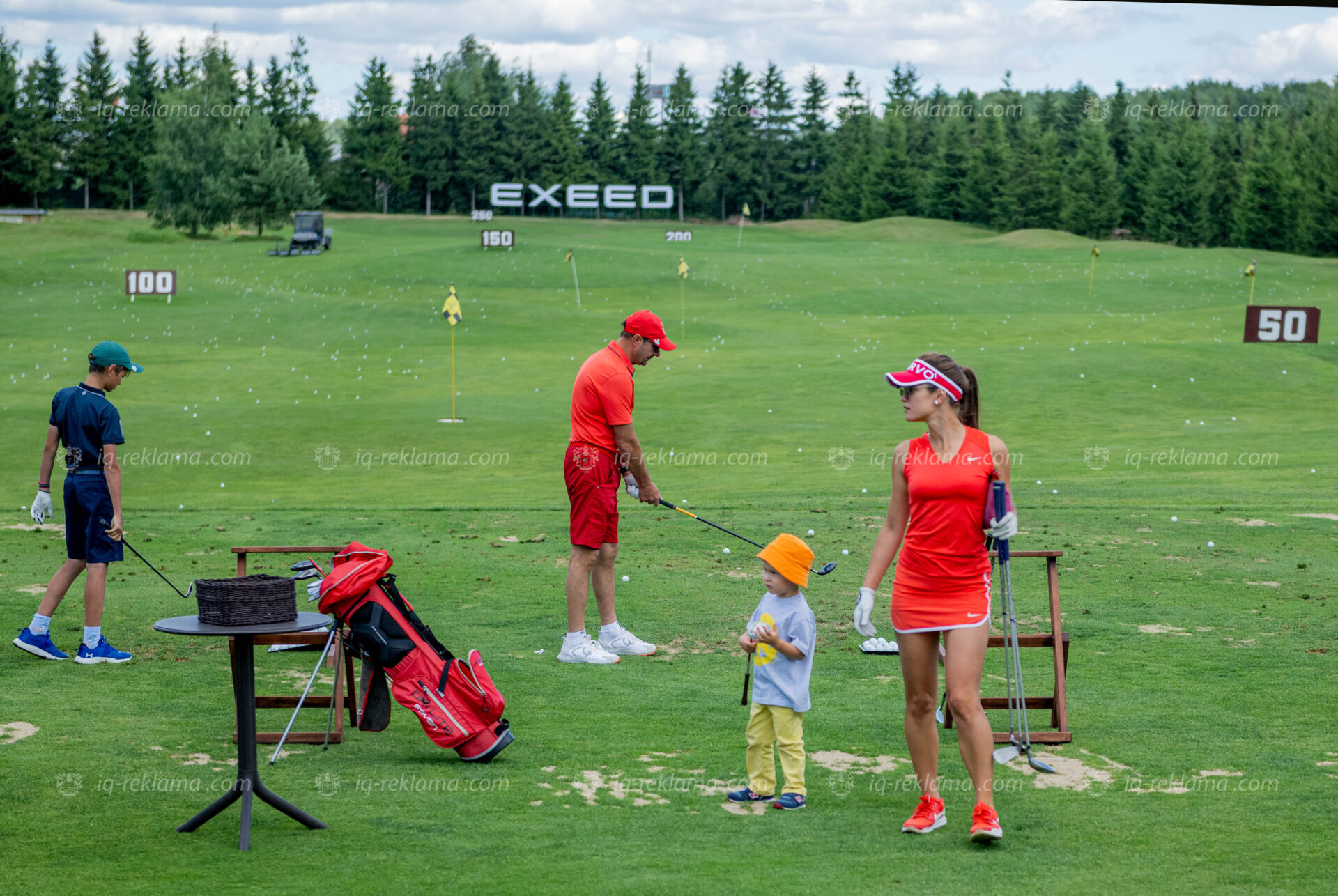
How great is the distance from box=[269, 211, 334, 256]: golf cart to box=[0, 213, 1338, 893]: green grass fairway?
23203 mm

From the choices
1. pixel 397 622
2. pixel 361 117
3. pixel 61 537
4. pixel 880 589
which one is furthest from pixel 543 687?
pixel 361 117

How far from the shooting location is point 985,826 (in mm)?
5477

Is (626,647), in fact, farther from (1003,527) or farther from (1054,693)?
(1003,527)

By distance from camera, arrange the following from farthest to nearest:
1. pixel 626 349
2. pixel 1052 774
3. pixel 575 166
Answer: pixel 575 166 → pixel 626 349 → pixel 1052 774

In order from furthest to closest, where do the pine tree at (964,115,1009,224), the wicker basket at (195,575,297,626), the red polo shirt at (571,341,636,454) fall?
the pine tree at (964,115,1009,224) → the red polo shirt at (571,341,636,454) → the wicker basket at (195,575,297,626)

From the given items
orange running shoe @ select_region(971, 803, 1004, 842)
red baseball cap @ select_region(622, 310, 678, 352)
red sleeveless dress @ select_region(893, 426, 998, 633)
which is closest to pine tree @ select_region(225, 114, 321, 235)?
red baseball cap @ select_region(622, 310, 678, 352)

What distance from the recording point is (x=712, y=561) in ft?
40.8

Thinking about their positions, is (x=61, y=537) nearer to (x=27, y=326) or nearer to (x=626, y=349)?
(x=626, y=349)

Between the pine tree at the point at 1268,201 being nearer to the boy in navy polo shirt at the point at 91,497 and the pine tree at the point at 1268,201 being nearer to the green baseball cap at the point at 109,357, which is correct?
the green baseball cap at the point at 109,357

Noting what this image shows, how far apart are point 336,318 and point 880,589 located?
32648 mm

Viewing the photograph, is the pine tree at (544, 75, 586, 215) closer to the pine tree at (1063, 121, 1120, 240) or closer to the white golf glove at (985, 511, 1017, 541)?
the pine tree at (1063, 121, 1120, 240)

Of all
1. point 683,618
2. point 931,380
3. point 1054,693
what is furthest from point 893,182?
point 931,380

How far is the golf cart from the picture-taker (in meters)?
59.9

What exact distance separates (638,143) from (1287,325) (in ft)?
239
